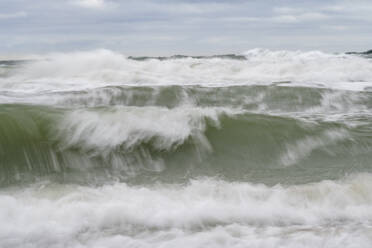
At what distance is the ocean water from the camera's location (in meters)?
3.29

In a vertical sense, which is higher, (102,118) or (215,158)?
(102,118)

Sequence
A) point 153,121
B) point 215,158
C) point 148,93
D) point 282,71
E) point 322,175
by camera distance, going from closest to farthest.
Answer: point 322,175
point 215,158
point 153,121
point 148,93
point 282,71

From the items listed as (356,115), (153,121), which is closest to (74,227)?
(153,121)

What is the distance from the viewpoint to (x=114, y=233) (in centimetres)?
327

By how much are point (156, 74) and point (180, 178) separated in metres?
11.3

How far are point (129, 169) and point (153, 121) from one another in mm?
1234

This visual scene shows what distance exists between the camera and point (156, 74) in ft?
51.3

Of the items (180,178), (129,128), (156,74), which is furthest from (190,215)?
(156,74)

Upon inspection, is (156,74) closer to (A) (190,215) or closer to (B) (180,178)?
(B) (180,178)

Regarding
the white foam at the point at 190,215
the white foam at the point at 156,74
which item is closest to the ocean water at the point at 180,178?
the white foam at the point at 190,215

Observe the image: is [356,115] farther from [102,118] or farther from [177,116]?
[102,118]

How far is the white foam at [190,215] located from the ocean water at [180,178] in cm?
1

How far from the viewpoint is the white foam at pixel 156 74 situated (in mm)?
12791

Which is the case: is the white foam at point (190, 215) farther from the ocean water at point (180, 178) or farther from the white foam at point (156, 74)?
the white foam at point (156, 74)
